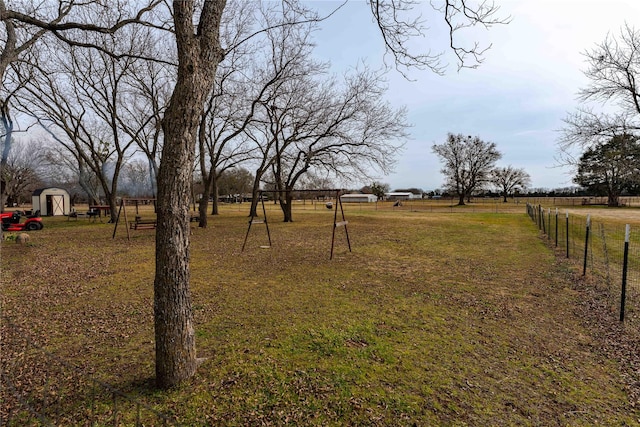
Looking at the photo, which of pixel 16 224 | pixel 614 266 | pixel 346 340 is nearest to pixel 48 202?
pixel 16 224

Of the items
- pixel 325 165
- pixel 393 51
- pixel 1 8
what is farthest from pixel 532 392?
pixel 325 165

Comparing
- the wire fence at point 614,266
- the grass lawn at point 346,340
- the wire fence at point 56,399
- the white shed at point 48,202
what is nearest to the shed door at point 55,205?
the white shed at point 48,202

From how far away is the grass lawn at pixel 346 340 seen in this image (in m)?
2.80

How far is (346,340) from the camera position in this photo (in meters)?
4.05

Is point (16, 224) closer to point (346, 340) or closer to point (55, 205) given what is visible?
point (55, 205)

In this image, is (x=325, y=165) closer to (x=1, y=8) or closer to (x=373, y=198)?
(x=1, y=8)

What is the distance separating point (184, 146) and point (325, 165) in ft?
57.2

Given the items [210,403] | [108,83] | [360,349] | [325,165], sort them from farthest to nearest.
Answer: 1. [325,165]
2. [108,83]
3. [360,349]
4. [210,403]

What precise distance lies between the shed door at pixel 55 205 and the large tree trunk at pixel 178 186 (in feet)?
113

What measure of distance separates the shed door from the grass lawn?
25.8 metres

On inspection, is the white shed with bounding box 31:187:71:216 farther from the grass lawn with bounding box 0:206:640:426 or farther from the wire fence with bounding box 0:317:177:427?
the wire fence with bounding box 0:317:177:427

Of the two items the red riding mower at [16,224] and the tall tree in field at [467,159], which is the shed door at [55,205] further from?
the tall tree in field at [467,159]

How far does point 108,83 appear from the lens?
1823 centimetres

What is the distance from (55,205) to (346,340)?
3496cm
